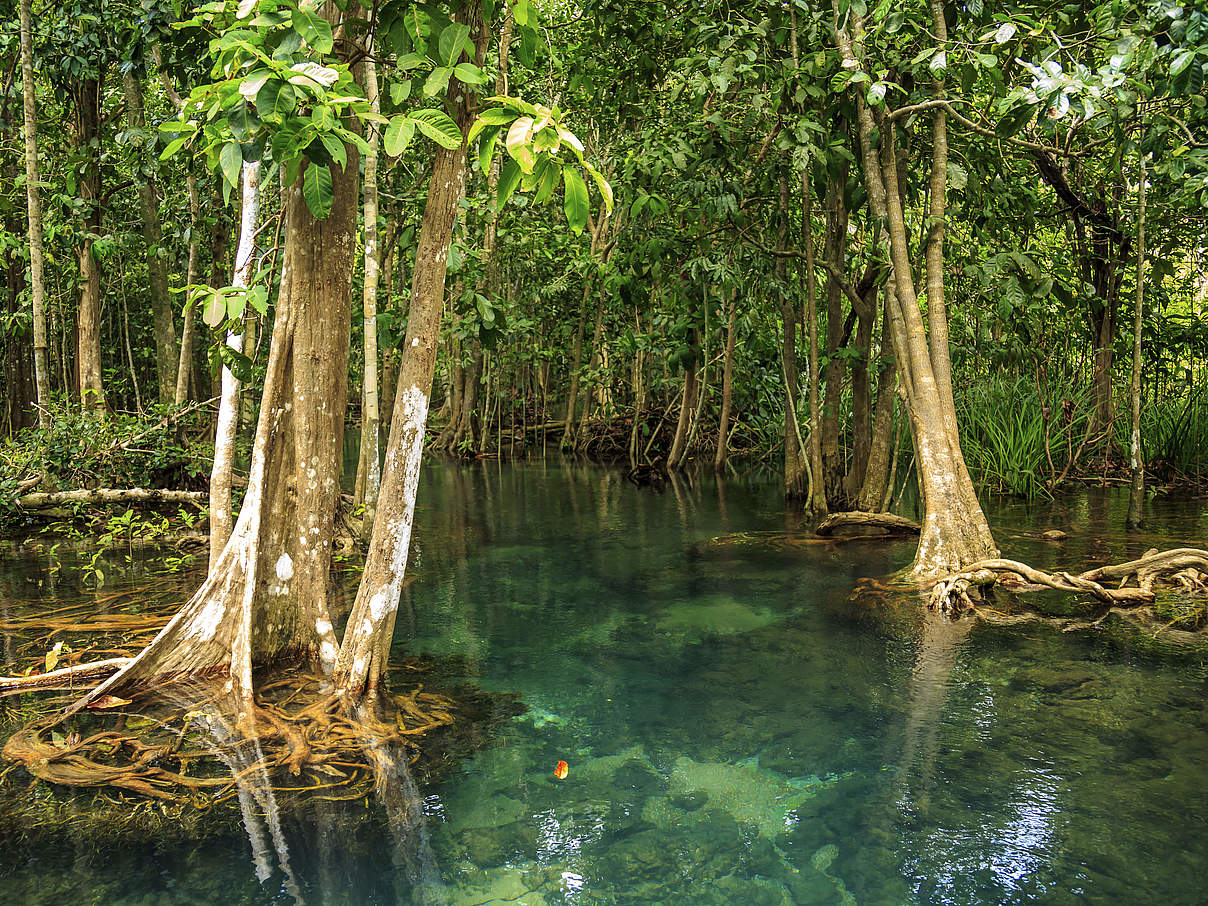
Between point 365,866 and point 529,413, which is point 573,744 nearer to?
point 365,866

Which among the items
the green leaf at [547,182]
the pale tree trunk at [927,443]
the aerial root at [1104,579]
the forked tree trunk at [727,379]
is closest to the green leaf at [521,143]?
the green leaf at [547,182]

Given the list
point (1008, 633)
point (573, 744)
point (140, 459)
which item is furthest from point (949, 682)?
point (140, 459)

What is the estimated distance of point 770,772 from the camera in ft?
11.1

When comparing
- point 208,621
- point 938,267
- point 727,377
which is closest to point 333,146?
point 208,621

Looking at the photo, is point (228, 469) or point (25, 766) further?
point (228, 469)

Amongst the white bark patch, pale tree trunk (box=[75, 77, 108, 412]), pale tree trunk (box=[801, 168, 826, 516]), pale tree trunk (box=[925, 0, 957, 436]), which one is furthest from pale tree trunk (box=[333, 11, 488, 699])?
pale tree trunk (box=[75, 77, 108, 412])

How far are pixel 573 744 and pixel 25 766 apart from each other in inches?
82.2

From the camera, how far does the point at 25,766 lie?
338cm

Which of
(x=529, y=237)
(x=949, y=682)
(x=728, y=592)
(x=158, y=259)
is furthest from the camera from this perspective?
(x=529, y=237)

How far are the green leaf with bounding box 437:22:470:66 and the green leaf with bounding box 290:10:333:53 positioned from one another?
40cm

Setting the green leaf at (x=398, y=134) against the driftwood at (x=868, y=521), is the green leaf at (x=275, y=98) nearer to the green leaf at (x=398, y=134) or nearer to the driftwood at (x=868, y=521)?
the green leaf at (x=398, y=134)

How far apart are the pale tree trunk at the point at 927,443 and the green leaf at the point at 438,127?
3.49 metres

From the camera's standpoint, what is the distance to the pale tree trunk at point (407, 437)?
3.94 m

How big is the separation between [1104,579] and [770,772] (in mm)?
3622
